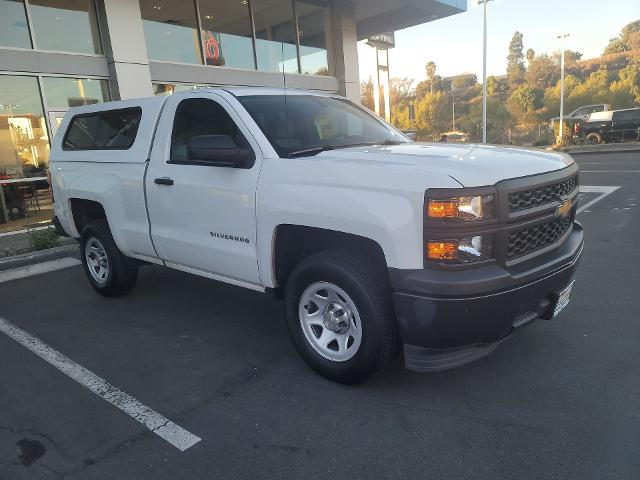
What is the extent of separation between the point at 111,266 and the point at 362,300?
3.20m

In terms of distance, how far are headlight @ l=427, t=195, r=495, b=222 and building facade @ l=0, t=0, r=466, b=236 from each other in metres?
8.68

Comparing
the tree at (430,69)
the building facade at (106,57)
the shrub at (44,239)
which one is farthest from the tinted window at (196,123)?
the tree at (430,69)

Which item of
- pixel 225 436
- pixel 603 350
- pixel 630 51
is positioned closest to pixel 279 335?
pixel 225 436

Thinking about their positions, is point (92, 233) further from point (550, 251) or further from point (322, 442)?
point (550, 251)

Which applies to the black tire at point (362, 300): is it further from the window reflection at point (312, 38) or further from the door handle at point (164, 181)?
the window reflection at point (312, 38)

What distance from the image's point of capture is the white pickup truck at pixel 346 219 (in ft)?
8.79

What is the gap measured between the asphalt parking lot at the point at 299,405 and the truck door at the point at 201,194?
0.71 m

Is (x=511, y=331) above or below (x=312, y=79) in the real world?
below

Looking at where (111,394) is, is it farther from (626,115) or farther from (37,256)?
(626,115)

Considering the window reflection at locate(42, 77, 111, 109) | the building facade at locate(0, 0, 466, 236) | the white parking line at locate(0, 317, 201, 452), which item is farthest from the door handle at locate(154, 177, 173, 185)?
the window reflection at locate(42, 77, 111, 109)

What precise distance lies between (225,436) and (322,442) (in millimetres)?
556

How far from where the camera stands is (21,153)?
33.9ft

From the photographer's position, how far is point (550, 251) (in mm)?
3104

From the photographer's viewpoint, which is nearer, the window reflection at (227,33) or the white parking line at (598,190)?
the white parking line at (598,190)
